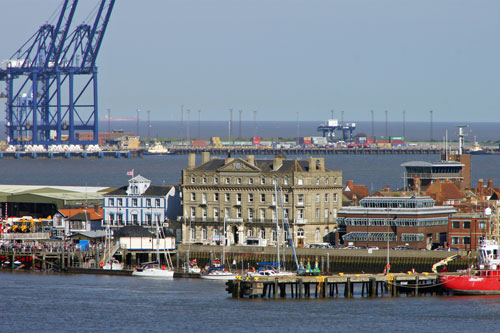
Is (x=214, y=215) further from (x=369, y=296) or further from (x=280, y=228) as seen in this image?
(x=369, y=296)

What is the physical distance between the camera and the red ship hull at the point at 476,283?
7300cm

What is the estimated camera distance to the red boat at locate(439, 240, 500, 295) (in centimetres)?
7300

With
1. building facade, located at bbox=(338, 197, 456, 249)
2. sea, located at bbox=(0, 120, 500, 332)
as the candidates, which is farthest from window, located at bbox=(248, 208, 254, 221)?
sea, located at bbox=(0, 120, 500, 332)

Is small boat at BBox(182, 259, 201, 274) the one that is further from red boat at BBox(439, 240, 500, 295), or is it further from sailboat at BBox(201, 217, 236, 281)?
red boat at BBox(439, 240, 500, 295)

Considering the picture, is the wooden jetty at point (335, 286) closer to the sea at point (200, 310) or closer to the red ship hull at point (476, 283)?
the sea at point (200, 310)

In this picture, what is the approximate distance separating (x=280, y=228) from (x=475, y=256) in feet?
44.8

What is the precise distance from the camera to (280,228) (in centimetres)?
8956

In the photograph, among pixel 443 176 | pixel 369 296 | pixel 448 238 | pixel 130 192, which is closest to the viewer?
pixel 369 296

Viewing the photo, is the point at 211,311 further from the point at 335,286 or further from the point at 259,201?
the point at 259,201

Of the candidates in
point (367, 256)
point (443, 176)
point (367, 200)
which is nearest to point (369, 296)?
point (367, 256)

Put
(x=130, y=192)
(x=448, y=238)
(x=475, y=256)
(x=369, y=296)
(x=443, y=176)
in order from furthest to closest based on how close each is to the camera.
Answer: (x=443, y=176), (x=130, y=192), (x=448, y=238), (x=475, y=256), (x=369, y=296)

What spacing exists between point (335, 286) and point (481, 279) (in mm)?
7823

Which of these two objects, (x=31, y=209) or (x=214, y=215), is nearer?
(x=214, y=215)

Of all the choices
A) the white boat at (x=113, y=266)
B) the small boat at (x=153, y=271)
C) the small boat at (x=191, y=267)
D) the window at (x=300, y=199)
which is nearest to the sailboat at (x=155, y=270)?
the small boat at (x=153, y=271)
